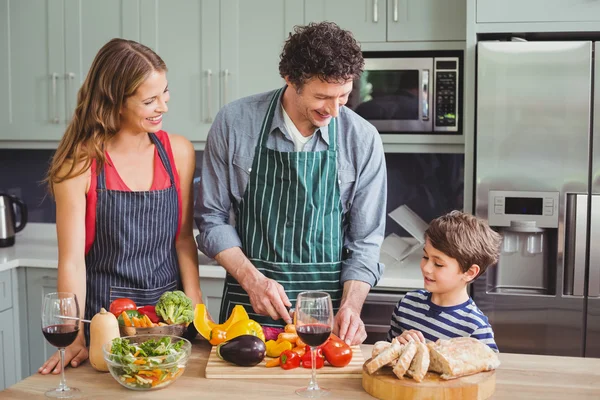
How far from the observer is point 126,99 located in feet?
6.41

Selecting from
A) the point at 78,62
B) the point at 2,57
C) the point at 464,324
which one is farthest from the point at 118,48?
the point at 2,57

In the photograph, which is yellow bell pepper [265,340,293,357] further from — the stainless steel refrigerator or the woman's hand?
the stainless steel refrigerator

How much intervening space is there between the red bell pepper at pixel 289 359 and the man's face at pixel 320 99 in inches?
24.7

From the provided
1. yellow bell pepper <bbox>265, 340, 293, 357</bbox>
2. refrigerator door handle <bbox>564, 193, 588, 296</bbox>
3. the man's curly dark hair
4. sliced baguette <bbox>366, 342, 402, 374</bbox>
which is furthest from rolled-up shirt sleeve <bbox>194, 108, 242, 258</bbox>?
refrigerator door handle <bbox>564, 193, 588, 296</bbox>

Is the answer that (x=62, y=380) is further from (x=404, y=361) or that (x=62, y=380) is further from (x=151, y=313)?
(x=404, y=361)

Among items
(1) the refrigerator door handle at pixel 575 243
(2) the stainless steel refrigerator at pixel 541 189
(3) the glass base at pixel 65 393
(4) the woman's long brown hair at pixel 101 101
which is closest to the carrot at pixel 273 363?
(3) the glass base at pixel 65 393

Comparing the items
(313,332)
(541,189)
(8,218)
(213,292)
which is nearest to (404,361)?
(313,332)

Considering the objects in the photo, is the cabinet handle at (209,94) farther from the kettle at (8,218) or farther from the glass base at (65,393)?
the glass base at (65,393)

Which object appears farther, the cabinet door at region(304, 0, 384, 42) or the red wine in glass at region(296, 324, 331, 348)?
the cabinet door at region(304, 0, 384, 42)

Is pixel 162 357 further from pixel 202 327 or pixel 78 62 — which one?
pixel 78 62

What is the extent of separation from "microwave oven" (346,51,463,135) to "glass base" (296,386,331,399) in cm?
184

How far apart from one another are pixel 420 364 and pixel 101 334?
687mm

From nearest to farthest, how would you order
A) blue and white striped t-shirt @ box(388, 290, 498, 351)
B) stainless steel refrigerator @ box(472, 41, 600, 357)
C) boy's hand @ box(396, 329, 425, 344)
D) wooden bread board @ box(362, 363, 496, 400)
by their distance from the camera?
1. wooden bread board @ box(362, 363, 496, 400)
2. boy's hand @ box(396, 329, 425, 344)
3. blue and white striped t-shirt @ box(388, 290, 498, 351)
4. stainless steel refrigerator @ box(472, 41, 600, 357)

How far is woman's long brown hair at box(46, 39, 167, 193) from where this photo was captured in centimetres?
194
